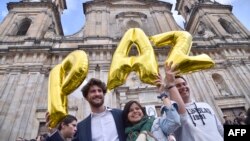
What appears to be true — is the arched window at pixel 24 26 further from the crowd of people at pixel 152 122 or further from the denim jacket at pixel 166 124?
the denim jacket at pixel 166 124

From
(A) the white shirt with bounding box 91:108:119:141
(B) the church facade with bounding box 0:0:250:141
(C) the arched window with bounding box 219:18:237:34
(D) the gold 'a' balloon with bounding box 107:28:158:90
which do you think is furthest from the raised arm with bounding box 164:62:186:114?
(C) the arched window with bounding box 219:18:237:34

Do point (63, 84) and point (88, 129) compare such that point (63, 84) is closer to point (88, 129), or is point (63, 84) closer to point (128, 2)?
point (88, 129)

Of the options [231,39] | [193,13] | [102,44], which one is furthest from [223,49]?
[102,44]

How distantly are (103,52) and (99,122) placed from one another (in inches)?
425

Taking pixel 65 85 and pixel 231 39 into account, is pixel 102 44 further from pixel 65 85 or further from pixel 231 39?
pixel 65 85

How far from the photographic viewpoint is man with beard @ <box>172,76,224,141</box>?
272 cm

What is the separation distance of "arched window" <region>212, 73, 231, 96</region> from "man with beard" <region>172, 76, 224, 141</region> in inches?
414

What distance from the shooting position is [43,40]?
46.1ft

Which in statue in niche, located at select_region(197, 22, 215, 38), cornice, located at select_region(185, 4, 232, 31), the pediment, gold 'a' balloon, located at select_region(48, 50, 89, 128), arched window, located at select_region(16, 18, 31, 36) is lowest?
gold 'a' balloon, located at select_region(48, 50, 89, 128)

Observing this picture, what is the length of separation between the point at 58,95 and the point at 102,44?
10.4m

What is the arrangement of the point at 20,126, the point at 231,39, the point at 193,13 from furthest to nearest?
1. the point at 193,13
2. the point at 231,39
3. the point at 20,126

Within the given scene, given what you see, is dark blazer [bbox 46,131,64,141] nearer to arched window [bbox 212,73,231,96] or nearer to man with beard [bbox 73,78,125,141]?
man with beard [bbox 73,78,125,141]

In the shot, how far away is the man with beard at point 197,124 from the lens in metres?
2.72

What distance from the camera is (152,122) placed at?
2.79 meters
